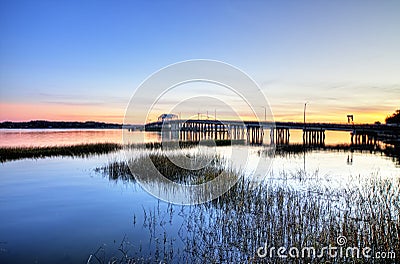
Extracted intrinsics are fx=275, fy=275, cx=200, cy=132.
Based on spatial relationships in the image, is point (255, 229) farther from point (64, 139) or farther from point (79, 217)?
point (64, 139)

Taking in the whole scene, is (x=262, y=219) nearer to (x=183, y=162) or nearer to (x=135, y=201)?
(x=135, y=201)

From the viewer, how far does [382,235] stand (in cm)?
582

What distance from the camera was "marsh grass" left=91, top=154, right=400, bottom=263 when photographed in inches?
233

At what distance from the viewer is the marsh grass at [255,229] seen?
5926mm

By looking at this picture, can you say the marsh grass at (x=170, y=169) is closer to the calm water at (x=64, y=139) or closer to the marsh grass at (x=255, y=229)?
the marsh grass at (x=255, y=229)

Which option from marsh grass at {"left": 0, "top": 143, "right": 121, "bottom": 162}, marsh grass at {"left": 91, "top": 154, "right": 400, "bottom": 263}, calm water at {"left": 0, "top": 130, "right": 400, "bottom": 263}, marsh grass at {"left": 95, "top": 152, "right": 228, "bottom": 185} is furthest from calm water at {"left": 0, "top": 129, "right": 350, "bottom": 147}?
marsh grass at {"left": 91, "top": 154, "right": 400, "bottom": 263}

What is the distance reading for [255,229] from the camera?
7137 millimetres

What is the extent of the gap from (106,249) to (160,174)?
7.55 meters

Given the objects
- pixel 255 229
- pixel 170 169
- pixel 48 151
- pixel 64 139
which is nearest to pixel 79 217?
pixel 170 169

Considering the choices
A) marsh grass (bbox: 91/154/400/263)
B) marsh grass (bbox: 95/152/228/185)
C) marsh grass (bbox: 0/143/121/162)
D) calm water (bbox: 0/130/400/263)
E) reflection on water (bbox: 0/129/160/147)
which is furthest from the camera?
reflection on water (bbox: 0/129/160/147)

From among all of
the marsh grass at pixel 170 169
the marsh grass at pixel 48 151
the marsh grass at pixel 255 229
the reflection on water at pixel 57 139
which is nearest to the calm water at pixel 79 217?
the marsh grass at pixel 255 229

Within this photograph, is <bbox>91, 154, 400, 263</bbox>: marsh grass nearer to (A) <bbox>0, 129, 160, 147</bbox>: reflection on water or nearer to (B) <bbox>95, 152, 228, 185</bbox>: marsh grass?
(B) <bbox>95, 152, 228, 185</bbox>: marsh grass

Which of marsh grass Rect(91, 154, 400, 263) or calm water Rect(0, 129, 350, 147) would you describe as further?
calm water Rect(0, 129, 350, 147)

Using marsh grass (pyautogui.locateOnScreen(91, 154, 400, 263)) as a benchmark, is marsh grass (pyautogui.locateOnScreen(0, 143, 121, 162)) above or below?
above
